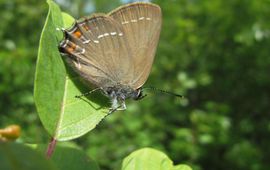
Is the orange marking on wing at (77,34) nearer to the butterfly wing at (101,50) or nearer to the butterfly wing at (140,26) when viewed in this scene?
the butterfly wing at (101,50)

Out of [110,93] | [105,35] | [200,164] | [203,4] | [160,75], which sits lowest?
[200,164]

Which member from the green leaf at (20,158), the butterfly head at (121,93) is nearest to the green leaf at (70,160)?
the green leaf at (20,158)

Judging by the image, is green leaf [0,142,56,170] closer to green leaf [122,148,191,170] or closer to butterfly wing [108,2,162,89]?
green leaf [122,148,191,170]

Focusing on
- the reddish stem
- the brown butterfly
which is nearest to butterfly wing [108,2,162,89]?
the brown butterfly

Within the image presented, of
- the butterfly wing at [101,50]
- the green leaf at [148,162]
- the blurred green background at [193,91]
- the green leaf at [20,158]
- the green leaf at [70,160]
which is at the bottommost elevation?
the blurred green background at [193,91]

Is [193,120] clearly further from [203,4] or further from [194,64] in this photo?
[203,4]

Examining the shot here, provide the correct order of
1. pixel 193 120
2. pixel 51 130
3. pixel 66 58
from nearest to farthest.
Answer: pixel 51 130, pixel 66 58, pixel 193 120

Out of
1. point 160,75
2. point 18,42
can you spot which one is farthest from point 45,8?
point 160,75
